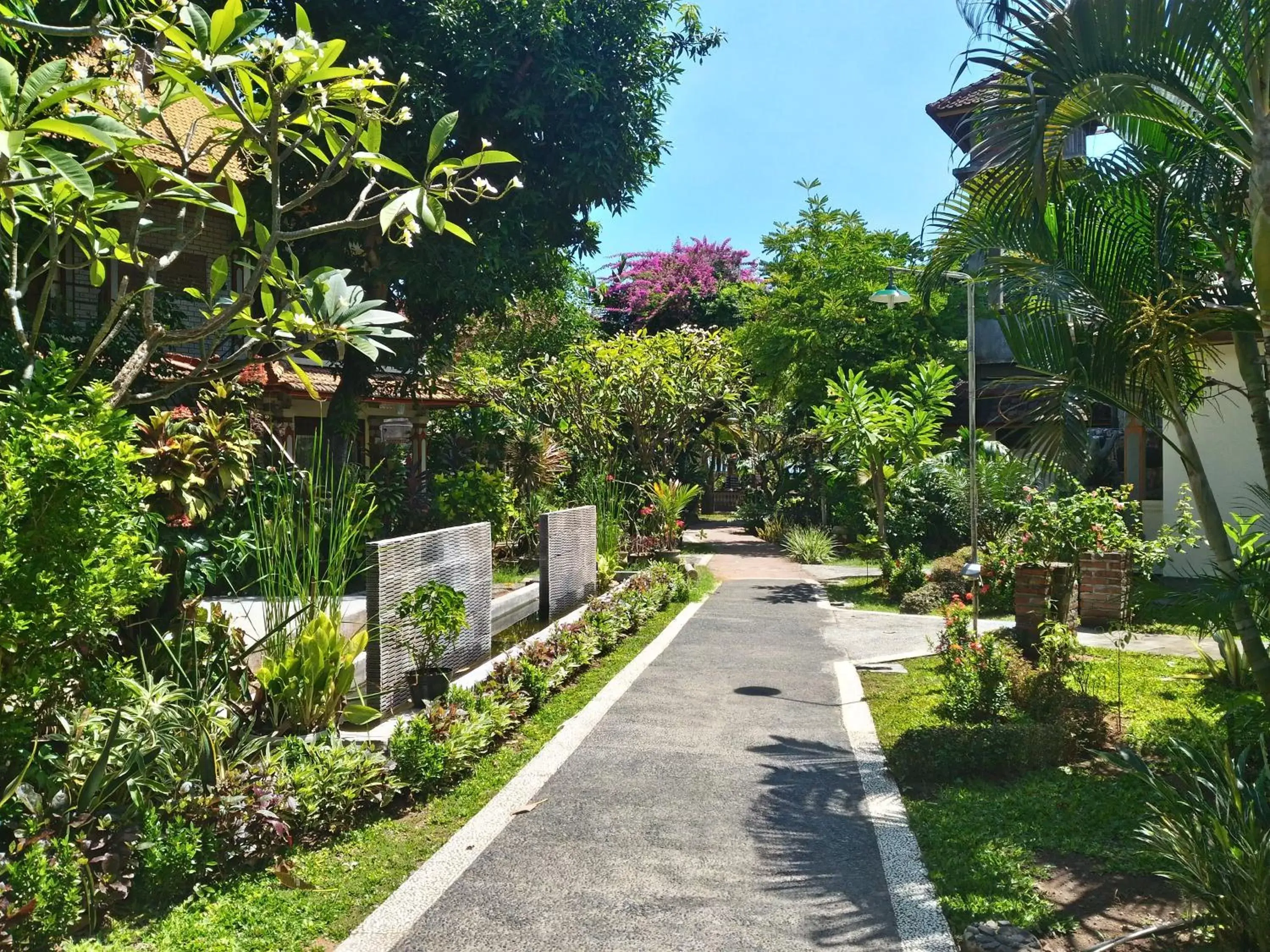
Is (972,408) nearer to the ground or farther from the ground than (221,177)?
nearer to the ground

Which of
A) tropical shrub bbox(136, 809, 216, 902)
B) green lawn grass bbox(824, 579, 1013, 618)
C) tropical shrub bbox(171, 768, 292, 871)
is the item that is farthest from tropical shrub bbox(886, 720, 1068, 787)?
green lawn grass bbox(824, 579, 1013, 618)

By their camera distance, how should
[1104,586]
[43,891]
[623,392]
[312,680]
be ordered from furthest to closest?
[623,392], [1104,586], [312,680], [43,891]

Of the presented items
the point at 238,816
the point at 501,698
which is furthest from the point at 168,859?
the point at 501,698

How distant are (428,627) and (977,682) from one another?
4.12 meters

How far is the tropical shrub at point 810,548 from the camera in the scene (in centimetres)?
1841

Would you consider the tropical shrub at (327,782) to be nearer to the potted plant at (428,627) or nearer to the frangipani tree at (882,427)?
the potted plant at (428,627)

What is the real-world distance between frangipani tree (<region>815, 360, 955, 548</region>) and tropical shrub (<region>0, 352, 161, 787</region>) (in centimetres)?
1219

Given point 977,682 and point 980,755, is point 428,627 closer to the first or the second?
point 980,755

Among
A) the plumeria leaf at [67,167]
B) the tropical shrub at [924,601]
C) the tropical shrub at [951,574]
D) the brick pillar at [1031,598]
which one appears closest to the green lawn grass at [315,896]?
the plumeria leaf at [67,167]

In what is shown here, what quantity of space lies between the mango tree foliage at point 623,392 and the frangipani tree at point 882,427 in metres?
2.75

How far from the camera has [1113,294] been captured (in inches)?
227

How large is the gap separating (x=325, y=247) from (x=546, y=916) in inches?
439

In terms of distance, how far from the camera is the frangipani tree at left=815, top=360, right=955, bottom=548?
47.9ft

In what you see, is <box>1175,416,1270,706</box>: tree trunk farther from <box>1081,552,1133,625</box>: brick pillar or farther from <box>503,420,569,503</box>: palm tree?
<box>503,420,569,503</box>: palm tree
